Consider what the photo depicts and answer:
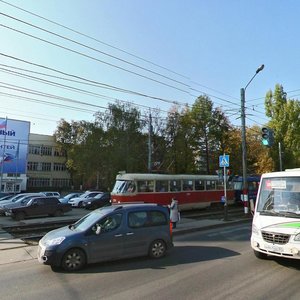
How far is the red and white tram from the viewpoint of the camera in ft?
79.1

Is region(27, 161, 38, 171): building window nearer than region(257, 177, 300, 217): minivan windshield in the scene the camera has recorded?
No

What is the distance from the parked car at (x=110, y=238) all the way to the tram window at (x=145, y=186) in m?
12.9

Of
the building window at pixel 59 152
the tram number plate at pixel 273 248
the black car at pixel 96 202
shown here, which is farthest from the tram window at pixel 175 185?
the building window at pixel 59 152

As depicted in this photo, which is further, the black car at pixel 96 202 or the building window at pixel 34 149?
the building window at pixel 34 149

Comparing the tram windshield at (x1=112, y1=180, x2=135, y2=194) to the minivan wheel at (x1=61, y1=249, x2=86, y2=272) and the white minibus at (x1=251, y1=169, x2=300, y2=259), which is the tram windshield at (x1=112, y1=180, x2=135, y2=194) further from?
the minivan wheel at (x1=61, y1=249, x2=86, y2=272)

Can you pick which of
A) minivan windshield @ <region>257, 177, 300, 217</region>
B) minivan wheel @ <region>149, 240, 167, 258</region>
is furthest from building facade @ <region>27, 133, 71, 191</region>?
minivan windshield @ <region>257, 177, 300, 217</region>

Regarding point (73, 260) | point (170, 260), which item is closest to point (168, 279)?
point (170, 260)

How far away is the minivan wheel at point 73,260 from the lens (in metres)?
9.31

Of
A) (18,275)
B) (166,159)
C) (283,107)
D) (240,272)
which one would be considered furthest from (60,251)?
(283,107)

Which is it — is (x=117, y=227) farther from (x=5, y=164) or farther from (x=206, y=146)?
(x=5, y=164)

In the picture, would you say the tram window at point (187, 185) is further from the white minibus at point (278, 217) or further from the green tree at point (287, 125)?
the green tree at point (287, 125)

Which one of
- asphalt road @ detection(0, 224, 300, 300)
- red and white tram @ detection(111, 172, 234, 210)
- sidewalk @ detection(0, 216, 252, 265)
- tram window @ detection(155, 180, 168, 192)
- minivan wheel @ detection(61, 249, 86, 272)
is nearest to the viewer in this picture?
asphalt road @ detection(0, 224, 300, 300)

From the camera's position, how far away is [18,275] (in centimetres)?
901

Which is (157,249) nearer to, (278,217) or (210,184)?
(278,217)
